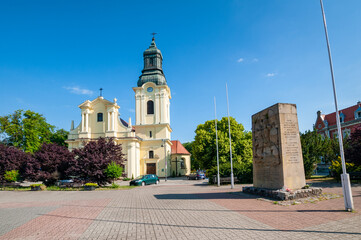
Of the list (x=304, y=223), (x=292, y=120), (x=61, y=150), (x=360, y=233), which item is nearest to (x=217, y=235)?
(x=304, y=223)

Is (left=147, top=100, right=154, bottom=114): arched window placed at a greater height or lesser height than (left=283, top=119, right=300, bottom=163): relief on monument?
greater

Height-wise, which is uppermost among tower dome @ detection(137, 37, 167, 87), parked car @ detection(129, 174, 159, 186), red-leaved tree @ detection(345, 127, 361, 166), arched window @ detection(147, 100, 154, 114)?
tower dome @ detection(137, 37, 167, 87)

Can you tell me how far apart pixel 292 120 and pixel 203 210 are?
677 centimetres

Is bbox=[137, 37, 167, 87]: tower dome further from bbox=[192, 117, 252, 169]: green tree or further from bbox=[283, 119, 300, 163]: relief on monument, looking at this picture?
bbox=[283, 119, 300, 163]: relief on monument

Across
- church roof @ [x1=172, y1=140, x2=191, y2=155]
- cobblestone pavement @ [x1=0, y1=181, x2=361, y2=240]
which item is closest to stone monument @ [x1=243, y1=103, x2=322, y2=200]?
cobblestone pavement @ [x1=0, y1=181, x2=361, y2=240]

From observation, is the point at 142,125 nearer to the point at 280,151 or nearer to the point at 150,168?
the point at 150,168

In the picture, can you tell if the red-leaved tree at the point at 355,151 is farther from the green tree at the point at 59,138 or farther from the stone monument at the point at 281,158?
the green tree at the point at 59,138

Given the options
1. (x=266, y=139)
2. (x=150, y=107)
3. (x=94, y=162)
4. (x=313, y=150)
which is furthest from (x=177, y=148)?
(x=266, y=139)

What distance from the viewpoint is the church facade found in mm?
40906

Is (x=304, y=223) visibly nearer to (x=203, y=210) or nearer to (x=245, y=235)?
(x=245, y=235)

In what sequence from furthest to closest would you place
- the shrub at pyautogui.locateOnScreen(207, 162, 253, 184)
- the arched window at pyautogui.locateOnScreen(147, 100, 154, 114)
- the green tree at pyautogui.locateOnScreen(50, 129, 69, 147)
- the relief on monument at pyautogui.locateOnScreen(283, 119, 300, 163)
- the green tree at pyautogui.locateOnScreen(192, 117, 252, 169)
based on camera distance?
the green tree at pyautogui.locateOnScreen(50, 129, 69, 147) < the arched window at pyautogui.locateOnScreen(147, 100, 154, 114) < the green tree at pyautogui.locateOnScreen(192, 117, 252, 169) < the shrub at pyautogui.locateOnScreen(207, 162, 253, 184) < the relief on monument at pyautogui.locateOnScreen(283, 119, 300, 163)

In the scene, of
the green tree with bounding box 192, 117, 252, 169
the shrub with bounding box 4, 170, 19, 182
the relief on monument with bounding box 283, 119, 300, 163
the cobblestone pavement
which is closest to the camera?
the cobblestone pavement

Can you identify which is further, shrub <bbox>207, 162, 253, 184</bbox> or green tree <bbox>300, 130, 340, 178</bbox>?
green tree <bbox>300, 130, 340, 178</bbox>

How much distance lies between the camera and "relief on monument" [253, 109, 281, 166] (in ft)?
39.6
